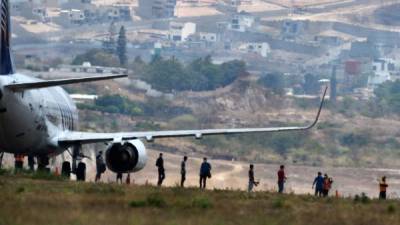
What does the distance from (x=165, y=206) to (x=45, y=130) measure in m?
13.8

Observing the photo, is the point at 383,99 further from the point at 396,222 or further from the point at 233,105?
the point at 396,222

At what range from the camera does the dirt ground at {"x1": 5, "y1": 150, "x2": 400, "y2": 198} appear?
87.2 m

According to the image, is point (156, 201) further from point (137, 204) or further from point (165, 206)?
point (137, 204)

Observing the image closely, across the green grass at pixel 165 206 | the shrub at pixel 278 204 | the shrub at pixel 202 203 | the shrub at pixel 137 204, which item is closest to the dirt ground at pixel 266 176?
the green grass at pixel 165 206

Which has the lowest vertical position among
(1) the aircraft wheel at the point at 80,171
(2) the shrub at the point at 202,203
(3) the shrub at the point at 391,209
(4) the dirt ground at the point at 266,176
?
(4) the dirt ground at the point at 266,176

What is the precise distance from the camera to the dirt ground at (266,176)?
286ft

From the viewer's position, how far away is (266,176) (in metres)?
99.9

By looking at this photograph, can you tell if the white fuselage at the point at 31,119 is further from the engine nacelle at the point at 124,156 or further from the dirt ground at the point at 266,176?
the dirt ground at the point at 266,176

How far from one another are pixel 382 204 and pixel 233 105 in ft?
372

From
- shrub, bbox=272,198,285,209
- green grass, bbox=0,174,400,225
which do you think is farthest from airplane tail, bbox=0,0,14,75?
shrub, bbox=272,198,285,209

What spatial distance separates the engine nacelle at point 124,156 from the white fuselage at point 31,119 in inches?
82.9

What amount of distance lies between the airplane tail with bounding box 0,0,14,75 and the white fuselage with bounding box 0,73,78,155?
294 mm

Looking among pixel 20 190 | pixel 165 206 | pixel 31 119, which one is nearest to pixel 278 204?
pixel 165 206

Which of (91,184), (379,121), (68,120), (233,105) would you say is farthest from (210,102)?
(91,184)
